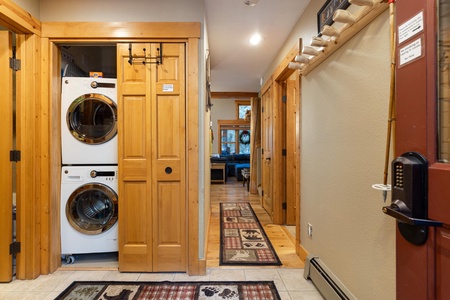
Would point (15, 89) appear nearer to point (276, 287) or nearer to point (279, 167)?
point (276, 287)

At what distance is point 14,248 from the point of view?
1990 mm

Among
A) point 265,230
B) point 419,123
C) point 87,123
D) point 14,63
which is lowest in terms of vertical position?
point 265,230

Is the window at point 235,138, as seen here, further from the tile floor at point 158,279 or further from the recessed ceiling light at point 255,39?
the tile floor at point 158,279

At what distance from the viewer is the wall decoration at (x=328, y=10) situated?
5.24 feet

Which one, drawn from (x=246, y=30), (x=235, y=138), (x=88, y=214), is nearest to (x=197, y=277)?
(x=88, y=214)

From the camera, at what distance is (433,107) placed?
650mm

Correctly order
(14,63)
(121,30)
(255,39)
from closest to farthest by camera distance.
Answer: (14,63) → (121,30) → (255,39)

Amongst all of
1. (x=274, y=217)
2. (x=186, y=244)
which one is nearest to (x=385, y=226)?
(x=186, y=244)

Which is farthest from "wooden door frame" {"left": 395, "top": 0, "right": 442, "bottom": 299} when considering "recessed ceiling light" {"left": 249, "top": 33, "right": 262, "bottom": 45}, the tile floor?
"recessed ceiling light" {"left": 249, "top": 33, "right": 262, "bottom": 45}

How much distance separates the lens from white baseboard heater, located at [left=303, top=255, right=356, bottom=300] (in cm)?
156

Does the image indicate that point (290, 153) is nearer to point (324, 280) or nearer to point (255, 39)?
point (255, 39)

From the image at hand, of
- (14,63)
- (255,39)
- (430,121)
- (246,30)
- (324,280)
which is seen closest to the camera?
(430,121)

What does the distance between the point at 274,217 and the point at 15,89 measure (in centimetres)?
337

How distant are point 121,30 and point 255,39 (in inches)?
65.2
